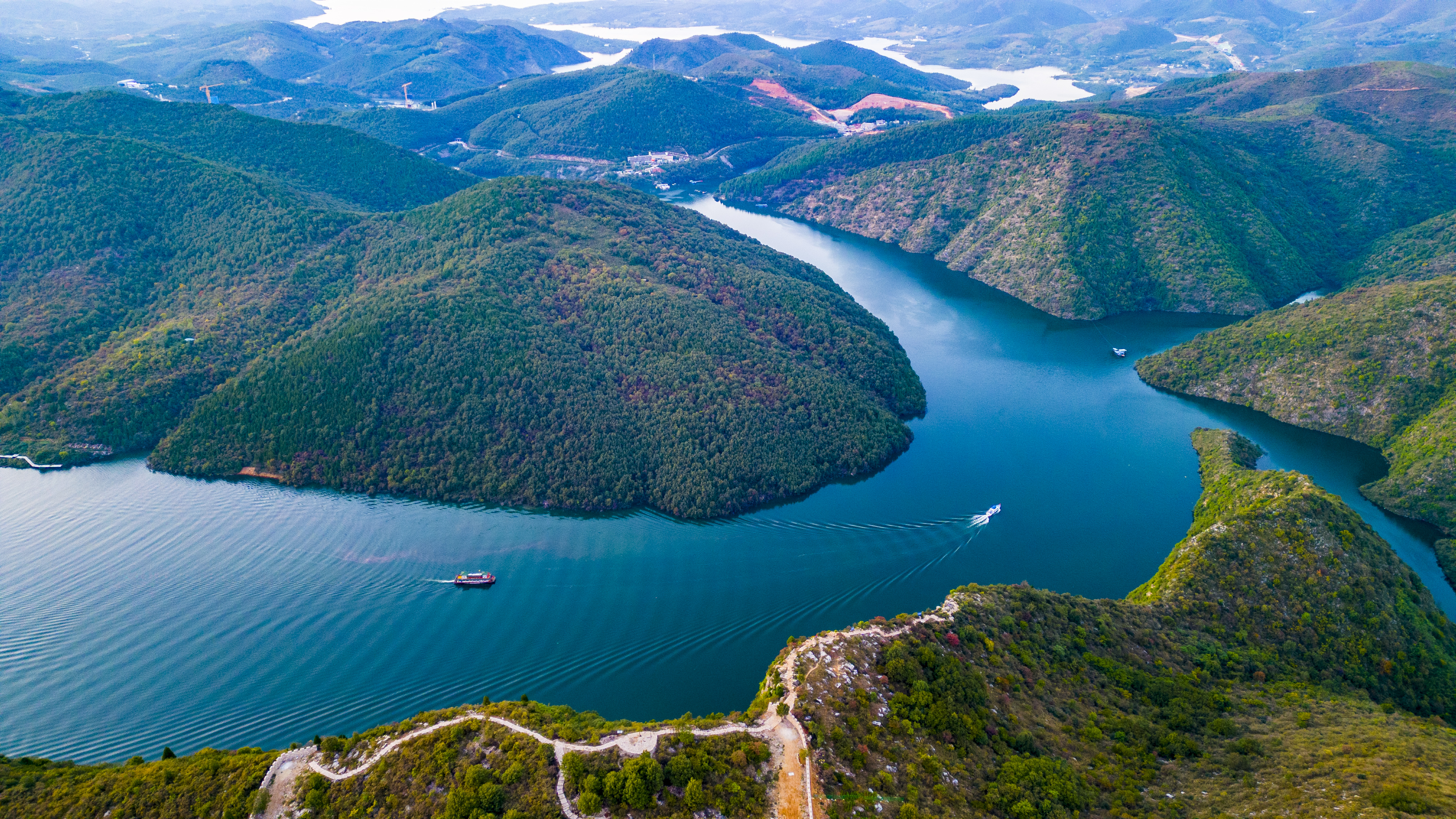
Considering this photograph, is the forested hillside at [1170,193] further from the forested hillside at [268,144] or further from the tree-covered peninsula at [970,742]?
the forested hillside at [268,144]

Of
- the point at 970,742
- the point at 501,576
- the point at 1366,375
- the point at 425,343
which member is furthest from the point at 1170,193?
the point at 501,576

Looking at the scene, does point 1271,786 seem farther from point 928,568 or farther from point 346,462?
point 346,462

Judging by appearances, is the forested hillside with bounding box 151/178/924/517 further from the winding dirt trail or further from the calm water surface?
the winding dirt trail

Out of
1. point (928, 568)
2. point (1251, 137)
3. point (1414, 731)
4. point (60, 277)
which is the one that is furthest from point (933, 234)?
point (60, 277)

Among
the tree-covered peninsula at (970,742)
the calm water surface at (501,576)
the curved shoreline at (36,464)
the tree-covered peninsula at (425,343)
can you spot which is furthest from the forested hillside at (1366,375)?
the curved shoreline at (36,464)

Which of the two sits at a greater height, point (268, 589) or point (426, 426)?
point (426, 426)

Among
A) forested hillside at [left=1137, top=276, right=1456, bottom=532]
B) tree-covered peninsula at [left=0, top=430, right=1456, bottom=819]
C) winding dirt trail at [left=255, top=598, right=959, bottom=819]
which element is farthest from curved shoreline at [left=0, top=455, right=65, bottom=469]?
forested hillside at [left=1137, top=276, right=1456, bottom=532]

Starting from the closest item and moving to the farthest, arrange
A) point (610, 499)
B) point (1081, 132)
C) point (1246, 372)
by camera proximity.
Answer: point (610, 499) < point (1246, 372) < point (1081, 132)
